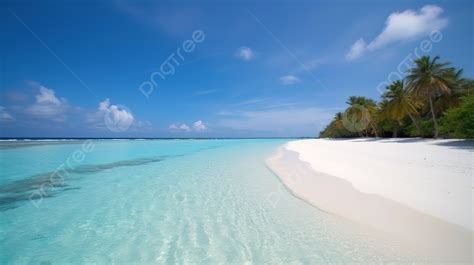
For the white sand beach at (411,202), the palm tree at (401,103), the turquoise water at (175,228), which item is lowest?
the turquoise water at (175,228)

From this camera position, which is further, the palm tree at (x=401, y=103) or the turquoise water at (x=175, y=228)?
the palm tree at (x=401, y=103)

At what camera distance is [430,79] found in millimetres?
25266

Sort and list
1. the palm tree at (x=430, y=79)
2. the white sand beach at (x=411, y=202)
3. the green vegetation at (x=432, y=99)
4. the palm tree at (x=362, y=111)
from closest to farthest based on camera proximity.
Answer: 1. the white sand beach at (x=411, y=202)
2. the green vegetation at (x=432, y=99)
3. the palm tree at (x=430, y=79)
4. the palm tree at (x=362, y=111)

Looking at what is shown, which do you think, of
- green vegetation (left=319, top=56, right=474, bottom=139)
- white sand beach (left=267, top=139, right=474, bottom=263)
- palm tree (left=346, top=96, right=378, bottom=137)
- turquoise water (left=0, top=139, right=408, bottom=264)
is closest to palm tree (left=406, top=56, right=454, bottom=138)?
green vegetation (left=319, top=56, right=474, bottom=139)

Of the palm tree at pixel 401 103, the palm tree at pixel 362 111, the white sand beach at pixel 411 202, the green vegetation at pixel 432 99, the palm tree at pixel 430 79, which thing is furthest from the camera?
the palm tree at pixel 362 111

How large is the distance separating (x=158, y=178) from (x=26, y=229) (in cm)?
559

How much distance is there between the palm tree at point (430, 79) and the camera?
2531 centimetres

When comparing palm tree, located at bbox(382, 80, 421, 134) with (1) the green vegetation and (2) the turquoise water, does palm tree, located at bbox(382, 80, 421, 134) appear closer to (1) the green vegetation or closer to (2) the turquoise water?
(1) the green vegetation

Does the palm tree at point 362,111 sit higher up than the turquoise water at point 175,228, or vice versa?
the palm tree at point 362,111

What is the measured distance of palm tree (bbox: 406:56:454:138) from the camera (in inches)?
997

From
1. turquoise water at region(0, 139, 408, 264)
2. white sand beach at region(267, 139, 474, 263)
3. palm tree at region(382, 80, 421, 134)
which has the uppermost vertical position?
palm tree at region(382, 80, 421, 134)

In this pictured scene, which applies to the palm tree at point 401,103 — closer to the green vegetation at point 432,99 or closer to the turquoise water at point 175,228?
the green vegetation at point 432,99

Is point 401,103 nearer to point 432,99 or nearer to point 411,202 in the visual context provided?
point 432,99

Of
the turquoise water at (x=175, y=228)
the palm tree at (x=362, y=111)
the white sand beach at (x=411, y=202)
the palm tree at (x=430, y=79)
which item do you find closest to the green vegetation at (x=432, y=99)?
the palm tree at (x=430, y=79)
